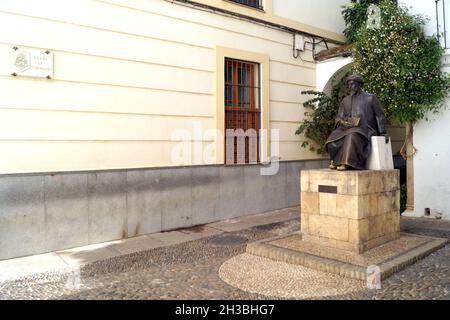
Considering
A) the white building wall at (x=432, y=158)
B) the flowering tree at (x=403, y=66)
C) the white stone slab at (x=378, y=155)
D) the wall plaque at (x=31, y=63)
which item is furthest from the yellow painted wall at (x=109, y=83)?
the white building wall at (x=432, y=158)

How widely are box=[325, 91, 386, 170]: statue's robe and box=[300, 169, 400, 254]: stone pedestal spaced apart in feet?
0.90

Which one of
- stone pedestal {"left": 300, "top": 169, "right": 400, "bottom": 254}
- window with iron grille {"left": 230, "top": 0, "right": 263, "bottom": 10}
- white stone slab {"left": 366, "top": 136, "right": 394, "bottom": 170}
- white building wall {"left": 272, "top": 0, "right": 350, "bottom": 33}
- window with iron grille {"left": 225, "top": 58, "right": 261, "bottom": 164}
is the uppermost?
white building wall {"left": 272, "top": 0, "right": 350, "bottom": 33}

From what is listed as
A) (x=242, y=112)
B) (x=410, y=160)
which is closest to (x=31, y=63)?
(x=242, y=112)

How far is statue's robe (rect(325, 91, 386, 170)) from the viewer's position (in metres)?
5.46

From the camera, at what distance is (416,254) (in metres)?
5.02

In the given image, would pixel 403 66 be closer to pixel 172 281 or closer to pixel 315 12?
pixel 315 12

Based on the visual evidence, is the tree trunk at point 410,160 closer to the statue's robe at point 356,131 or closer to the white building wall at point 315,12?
the statue's robe at point 356,131

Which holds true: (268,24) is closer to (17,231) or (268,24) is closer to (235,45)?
(235,45)

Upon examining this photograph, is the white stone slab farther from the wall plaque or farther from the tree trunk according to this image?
the wall plaque

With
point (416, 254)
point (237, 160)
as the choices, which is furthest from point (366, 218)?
point (237, 160)

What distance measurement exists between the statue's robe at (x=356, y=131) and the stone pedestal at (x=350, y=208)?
27 cm

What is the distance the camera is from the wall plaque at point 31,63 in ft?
18.3

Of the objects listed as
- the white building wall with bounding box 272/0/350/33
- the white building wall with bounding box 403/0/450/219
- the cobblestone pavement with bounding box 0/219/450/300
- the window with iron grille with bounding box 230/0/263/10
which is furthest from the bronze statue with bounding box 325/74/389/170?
the white building wall with bounding box 272/0/350/33

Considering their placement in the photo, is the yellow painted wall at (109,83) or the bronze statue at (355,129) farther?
the yellow painted wall at (109,83)
